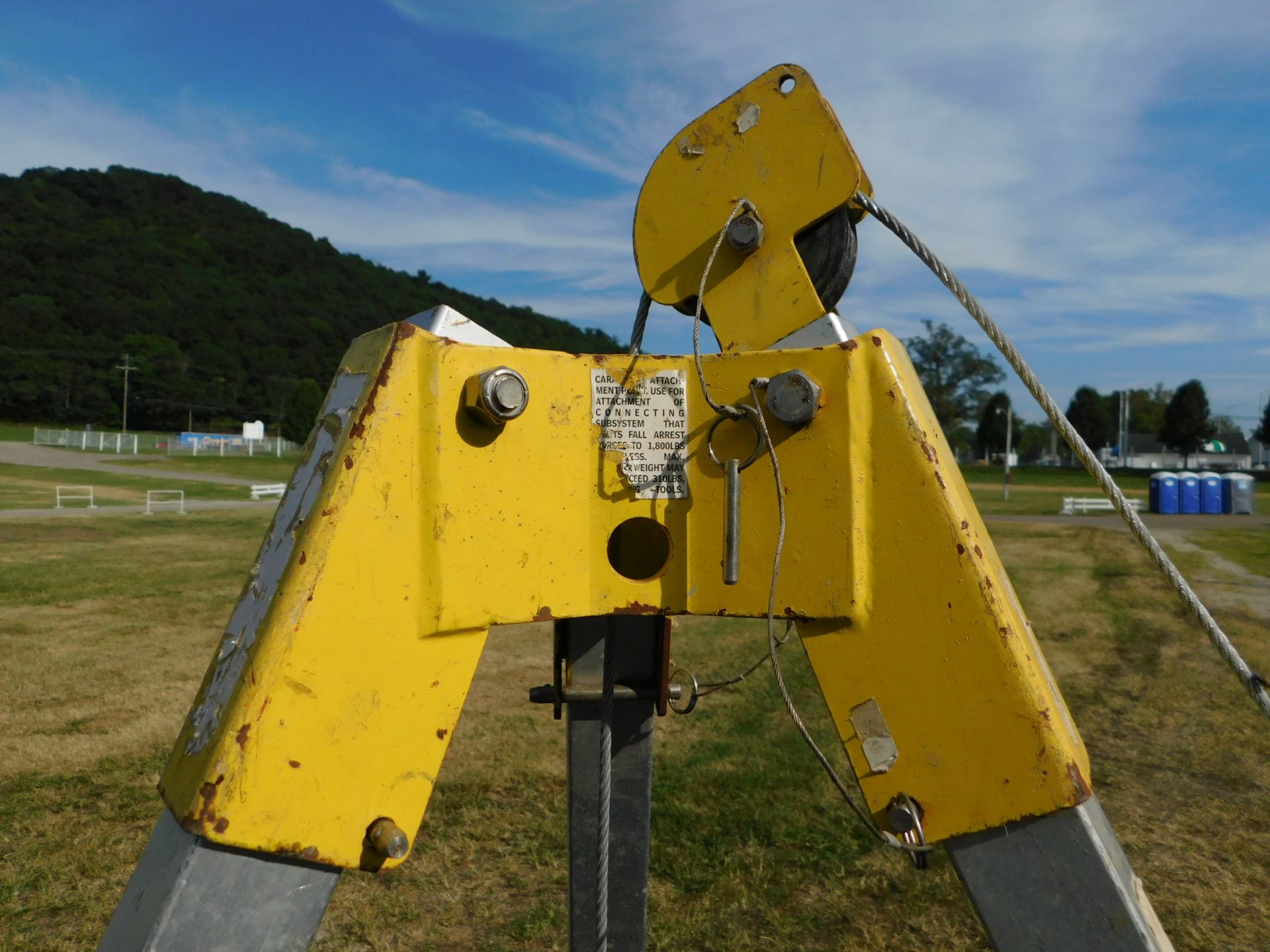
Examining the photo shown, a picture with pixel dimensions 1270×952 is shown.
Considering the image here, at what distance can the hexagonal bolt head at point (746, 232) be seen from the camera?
1.34 meters

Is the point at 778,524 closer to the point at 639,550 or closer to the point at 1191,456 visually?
the point at 639,550

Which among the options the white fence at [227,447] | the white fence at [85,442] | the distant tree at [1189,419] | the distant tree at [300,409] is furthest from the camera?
the distant tree at [300,409]

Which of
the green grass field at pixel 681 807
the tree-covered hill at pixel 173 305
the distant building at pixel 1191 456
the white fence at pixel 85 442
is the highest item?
the tree-covered hill at pixel 173 305

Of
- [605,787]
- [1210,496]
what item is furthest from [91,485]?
[1210,496]

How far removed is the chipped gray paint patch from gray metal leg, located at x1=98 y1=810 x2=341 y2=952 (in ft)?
0.37

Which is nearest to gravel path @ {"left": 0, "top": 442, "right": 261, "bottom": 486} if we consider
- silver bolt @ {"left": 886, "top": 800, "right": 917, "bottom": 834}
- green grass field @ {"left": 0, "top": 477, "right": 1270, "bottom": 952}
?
green grass field @ {"left": 0, "top": 477, "right": 1270, "bottom": 952}

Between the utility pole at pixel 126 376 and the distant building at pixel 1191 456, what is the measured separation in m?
75.1

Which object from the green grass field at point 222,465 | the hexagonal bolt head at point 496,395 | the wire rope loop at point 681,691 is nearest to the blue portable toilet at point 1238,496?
the wire rope loop at point 681,691

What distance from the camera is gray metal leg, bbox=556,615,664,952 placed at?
1.58m

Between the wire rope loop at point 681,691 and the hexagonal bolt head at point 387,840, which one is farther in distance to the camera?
the wire rope loop at point 681,691

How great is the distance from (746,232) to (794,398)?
1.11 ft

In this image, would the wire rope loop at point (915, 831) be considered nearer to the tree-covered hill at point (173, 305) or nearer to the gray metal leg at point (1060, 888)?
the gray metal leg at point (1060, 888)

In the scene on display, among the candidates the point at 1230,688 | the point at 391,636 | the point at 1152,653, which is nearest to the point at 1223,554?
the point at 1152,653

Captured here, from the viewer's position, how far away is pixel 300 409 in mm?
76000
